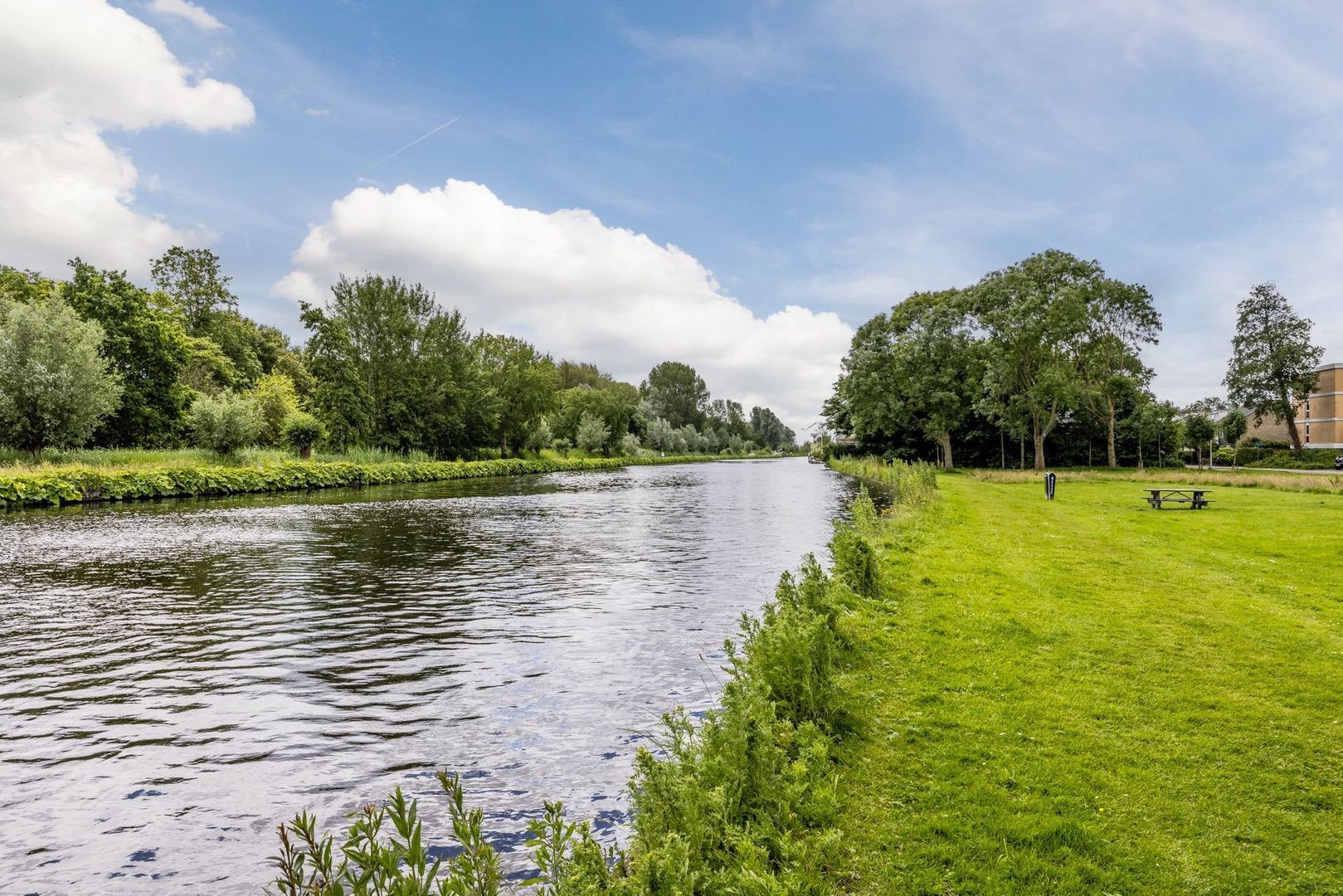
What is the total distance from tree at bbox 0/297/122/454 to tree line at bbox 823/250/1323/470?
47163 mm

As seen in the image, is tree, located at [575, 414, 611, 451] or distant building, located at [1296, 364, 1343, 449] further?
tree, located at [575, 414, 611, 451]

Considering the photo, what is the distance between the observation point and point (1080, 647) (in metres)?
7.96

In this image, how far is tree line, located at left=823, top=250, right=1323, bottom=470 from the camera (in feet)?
144

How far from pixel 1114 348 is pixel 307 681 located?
2166 inches

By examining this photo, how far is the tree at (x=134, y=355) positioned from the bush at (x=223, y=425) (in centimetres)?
645

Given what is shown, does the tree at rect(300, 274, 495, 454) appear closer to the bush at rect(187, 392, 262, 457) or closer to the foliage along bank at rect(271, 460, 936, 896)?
the bush at rect(187, 392, 262, 457)

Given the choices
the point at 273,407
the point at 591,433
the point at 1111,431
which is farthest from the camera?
the point at 591,433

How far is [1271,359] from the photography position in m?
55.1

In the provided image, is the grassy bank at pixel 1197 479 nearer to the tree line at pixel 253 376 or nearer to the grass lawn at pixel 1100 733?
the grass lawn at pixel 1100 733

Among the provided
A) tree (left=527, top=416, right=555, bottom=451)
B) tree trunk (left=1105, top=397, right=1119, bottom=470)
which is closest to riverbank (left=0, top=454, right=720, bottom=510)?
tree (left=527, top=416, right=555, bottom=451)

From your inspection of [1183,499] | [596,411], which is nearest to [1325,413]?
[1183,499]

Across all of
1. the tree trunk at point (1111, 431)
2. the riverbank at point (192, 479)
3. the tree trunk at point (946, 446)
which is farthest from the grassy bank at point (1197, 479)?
the riverbank at point (192, 479)

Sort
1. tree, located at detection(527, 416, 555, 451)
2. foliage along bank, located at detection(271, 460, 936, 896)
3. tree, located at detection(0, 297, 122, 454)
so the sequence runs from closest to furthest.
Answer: foliage along bank, located at detection(271, 460, 936, 896)
tree, located at detection(0, 297, 122, 454)
tree, located at detection(527, 416, 555, 451)

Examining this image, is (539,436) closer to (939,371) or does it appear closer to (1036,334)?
(939,371)
